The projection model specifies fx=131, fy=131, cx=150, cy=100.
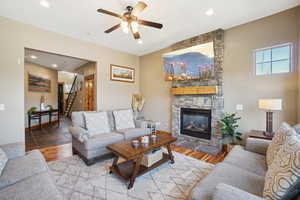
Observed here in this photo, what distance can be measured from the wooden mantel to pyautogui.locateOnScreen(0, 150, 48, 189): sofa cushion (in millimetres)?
3305

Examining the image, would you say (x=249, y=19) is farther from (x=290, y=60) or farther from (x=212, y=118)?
(x=212, y=118)

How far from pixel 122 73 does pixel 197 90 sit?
2666 mm

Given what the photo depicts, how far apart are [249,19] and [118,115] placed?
363cm

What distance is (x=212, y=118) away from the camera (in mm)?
3332

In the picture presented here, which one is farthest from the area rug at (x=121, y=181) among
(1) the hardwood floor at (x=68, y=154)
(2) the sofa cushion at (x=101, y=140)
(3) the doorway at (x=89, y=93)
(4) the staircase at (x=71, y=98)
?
(4) the staircase at (x=71, y=98)

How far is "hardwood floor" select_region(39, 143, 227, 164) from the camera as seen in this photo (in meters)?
2.68

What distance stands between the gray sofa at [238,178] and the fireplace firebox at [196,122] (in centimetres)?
154

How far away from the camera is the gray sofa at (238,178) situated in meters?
0.88

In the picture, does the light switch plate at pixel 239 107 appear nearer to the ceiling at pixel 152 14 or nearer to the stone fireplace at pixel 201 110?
the stone fireplace at pixel 201 110

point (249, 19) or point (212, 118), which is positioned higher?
point (249, 19)

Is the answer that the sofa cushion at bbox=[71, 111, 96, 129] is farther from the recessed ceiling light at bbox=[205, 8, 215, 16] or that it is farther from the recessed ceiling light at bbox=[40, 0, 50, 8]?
the recessed ceiling light at bbox=[205, 8, 215, 16]

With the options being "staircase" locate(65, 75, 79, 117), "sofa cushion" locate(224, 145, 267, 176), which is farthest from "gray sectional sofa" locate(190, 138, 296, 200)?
"staircase" locate(65, 75, 79, 117)

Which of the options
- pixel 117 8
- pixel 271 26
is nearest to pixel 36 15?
pixel 117 8

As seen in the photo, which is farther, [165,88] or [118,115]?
[165,88]
